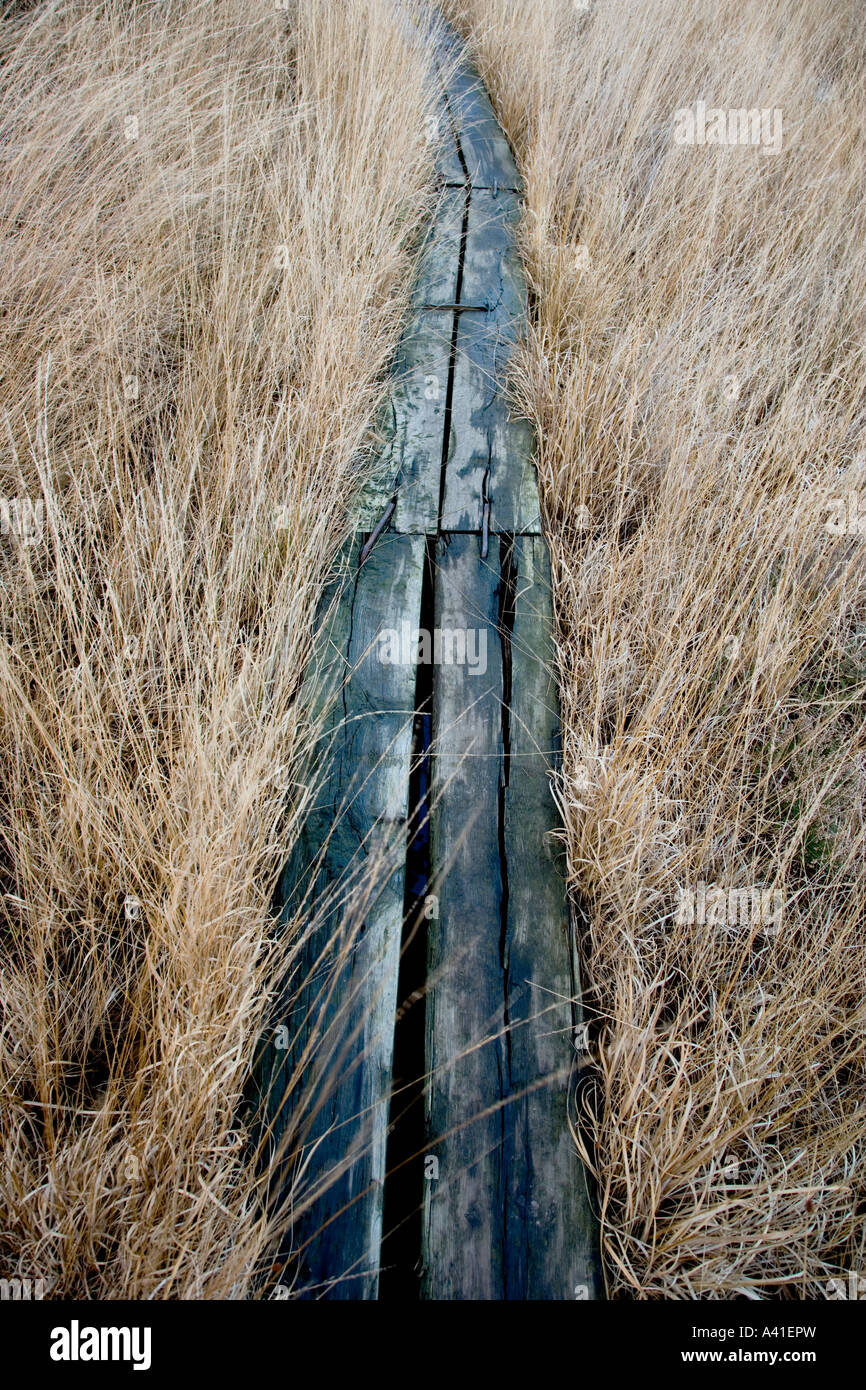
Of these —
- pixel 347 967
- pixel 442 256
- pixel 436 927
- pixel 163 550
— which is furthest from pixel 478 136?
pixel 347 967

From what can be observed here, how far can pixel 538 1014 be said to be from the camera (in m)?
1.33

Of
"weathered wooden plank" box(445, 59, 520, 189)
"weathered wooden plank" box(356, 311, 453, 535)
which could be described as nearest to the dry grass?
"weathered wooden plank" box(445, 59, 520, 189)

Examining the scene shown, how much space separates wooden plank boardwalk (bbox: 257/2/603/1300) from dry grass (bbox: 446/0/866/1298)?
0.31 feet

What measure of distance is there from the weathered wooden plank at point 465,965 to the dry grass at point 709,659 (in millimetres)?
187

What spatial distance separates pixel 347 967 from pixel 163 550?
1090 millimetres

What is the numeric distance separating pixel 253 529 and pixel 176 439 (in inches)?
Result: 21.8

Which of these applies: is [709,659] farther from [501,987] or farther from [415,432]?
[415,432]

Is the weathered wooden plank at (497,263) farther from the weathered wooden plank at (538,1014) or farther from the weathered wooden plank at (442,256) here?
the weathered wooden plank at (538,1014)

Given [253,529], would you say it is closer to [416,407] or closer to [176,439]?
[176,439]

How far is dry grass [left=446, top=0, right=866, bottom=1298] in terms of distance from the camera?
1.16 metres

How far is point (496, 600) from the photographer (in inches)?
77.5

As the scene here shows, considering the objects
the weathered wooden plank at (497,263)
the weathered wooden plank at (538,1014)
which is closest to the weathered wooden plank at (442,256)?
the weathered wooden plank at (497,263)

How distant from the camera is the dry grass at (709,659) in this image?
3.80 ft
